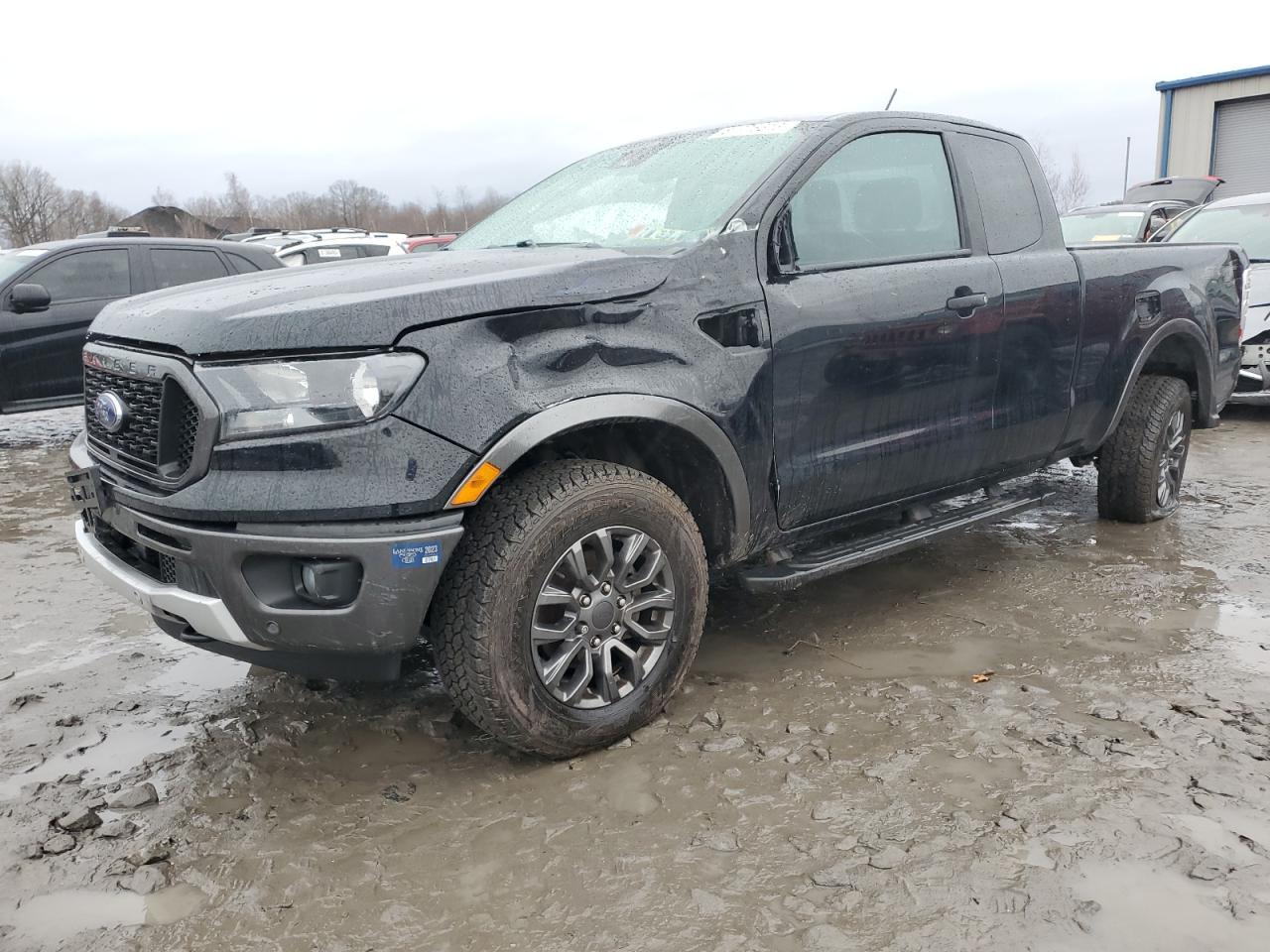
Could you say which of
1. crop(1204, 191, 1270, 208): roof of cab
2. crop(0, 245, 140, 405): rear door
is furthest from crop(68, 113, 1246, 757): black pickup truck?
crop(1204, 191, 1270, 208): roof of cab

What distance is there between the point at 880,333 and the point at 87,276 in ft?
21.8

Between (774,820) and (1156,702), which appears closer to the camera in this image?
(774,820)

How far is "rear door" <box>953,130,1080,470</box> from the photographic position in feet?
12.2

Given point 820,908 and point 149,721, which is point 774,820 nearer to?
point 820,908

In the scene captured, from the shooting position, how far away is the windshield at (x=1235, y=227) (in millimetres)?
7941

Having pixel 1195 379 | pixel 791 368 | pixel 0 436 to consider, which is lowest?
pixel 0 436

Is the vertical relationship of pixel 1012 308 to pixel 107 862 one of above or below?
above

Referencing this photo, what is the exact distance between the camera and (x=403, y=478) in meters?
2.34

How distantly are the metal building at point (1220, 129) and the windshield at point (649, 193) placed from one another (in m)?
22.9

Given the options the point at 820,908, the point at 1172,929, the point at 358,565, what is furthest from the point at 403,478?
the point at 1172,929

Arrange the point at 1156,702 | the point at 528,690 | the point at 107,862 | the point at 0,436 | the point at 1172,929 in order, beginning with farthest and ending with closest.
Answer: the point at 0,436
the point at 1156,702
the point at 528,690
the point at 107,862
the point at 1172,929

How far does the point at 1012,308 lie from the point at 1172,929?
227cm

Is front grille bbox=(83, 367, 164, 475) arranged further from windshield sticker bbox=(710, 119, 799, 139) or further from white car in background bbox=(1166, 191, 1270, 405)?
white car in background bbox=(1166, 191, 1270, 405)

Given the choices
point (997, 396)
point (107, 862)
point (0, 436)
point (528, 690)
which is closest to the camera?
point (107, 862)
